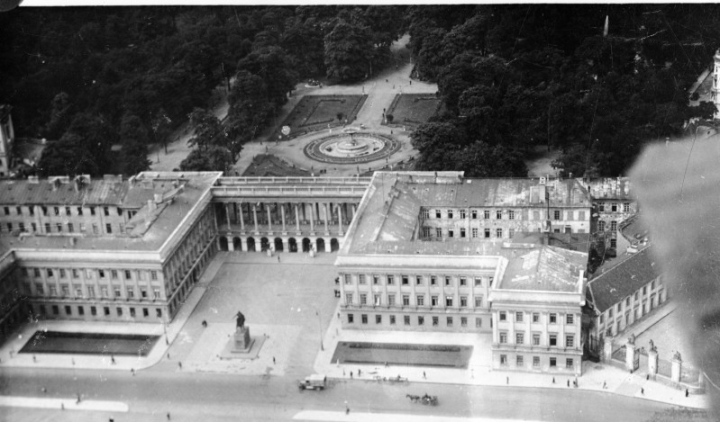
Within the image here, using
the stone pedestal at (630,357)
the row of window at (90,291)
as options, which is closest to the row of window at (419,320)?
the stone pedestal at (630,357)

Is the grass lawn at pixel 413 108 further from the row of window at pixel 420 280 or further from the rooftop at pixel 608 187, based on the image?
the row of window at pixel 420 280

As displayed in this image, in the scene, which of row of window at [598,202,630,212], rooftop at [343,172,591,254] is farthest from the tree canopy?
rooftop at [343,172,591,254]

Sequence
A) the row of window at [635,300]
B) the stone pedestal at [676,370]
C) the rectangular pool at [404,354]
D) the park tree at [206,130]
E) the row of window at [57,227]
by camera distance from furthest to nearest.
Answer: the park tree at [206,130] → the row of window at [57,227] → the rectangular pool at [404,354] → the row of window at [635,300] → the stone pedestal at [676,370]

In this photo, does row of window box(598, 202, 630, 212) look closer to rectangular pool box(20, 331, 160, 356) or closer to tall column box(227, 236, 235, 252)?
tall column box(227, 236, 235, 252)

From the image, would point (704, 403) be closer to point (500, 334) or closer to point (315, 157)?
point (500, 334)

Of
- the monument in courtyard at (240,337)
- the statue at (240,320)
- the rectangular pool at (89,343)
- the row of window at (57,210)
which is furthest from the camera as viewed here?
the row of window at (57,210)

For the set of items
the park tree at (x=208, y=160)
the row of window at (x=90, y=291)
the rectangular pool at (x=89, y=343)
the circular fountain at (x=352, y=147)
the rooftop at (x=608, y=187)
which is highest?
the park tree at (x=208, y=160)

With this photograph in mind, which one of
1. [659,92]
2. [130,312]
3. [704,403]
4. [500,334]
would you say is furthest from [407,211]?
[659,92]
